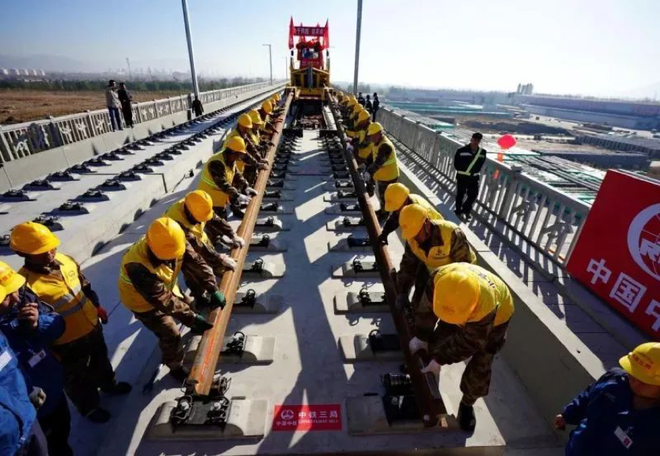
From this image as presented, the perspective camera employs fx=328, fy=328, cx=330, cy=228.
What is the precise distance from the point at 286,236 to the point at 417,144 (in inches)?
249

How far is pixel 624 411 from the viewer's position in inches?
82.8

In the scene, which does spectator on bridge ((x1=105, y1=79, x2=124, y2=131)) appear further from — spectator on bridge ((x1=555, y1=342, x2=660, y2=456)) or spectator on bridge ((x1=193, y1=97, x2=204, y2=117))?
spectator on bridge ((x1=555, y1=342, x2=660, y2=456))

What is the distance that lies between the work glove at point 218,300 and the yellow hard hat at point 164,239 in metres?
0.70

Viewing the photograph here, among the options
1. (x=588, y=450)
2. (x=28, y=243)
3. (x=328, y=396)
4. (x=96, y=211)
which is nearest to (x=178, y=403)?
(x=328, y=396)

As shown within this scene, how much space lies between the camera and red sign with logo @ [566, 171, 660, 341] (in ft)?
11.0

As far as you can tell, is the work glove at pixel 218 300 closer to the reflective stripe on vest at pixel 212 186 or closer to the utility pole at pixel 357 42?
the reflective stripe on vest at pixel 212 186

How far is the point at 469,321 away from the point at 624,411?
1.03m

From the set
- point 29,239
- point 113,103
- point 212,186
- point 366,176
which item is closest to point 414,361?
point 29,239

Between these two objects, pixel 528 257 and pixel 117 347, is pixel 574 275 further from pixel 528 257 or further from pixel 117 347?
pixel 117 347

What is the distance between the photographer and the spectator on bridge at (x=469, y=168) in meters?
6.04

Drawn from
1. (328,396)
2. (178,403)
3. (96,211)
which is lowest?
(328,396)

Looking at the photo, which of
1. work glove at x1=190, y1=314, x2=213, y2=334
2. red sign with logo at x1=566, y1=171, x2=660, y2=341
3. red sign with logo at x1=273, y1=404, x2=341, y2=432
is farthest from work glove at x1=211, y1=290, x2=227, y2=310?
red sign with logo at x1=566, y1=171, x2=660, y2=341

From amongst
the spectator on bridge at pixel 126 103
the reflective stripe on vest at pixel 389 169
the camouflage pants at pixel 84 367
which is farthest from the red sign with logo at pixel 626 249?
the spectator on bridge at pixel 126 103

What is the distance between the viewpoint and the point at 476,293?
2.47 metres
